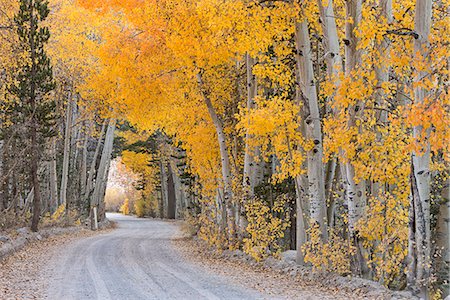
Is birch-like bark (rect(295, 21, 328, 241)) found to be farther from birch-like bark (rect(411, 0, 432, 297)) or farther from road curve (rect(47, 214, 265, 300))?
birch-like bark (rect(411, 0, 432, 297))

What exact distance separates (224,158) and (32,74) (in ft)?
25.0

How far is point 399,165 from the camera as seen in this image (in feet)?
30.2

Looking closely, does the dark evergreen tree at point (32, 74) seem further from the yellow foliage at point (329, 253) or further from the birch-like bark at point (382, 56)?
the birch-like bark at point (382, 56)

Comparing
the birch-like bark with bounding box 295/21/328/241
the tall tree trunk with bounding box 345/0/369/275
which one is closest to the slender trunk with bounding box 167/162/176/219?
the birch-like bark with bounding box 295/21/328/241

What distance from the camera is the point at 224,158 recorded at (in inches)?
604

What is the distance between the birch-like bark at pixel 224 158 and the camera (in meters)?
15.0

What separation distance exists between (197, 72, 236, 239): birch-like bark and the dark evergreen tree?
20.6ft

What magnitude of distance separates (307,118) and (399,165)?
8.02 ft

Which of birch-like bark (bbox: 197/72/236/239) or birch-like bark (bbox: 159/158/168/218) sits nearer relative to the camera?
birch-like bark (bbox: 197/72/236/239)

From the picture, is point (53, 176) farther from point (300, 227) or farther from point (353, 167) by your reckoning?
point (353, 167)

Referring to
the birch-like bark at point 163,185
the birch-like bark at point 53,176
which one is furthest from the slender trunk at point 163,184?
the birch-like bark at point 53,176

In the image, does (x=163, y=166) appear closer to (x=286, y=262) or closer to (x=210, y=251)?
(x=210, y=251)

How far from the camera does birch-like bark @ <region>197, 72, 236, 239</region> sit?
49.3ft

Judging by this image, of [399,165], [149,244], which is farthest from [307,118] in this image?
[149,244]
